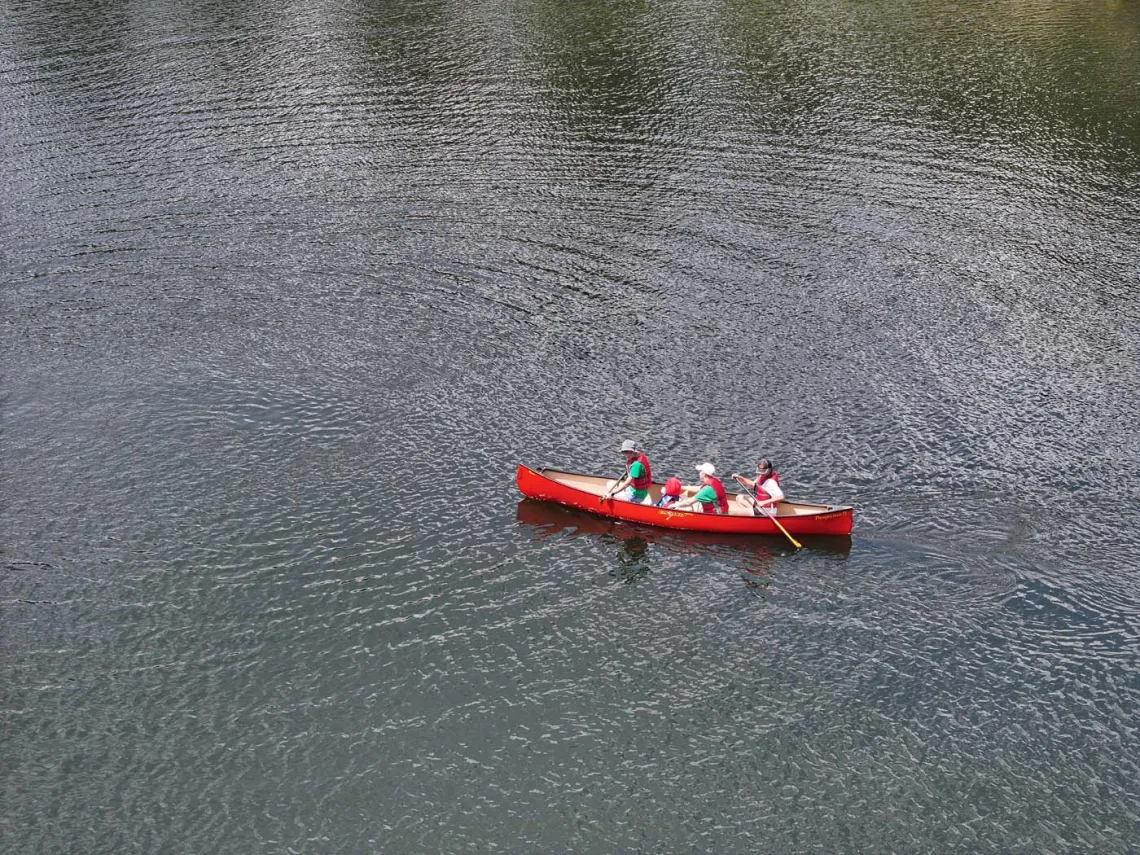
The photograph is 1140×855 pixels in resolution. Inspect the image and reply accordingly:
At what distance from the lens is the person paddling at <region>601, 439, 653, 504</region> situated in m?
39.2

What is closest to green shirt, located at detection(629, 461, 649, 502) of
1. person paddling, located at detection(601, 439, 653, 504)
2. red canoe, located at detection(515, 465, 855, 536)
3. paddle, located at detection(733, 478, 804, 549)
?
person paddling, located at detection(601, 439, 653, 504)

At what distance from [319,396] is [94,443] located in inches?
342

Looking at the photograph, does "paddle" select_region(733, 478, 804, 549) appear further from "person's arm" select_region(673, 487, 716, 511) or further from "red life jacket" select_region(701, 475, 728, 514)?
"person's arm" select_region(673, 487, 716, 511)

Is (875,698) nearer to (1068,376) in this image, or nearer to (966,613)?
(966,613)

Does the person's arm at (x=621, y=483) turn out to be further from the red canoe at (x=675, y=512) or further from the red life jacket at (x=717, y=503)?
the red life jacket at (x=717, y=503)

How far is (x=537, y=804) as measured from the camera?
94.7ft

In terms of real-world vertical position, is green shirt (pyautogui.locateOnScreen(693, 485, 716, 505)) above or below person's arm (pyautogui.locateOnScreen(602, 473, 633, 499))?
above

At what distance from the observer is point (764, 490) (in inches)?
1492

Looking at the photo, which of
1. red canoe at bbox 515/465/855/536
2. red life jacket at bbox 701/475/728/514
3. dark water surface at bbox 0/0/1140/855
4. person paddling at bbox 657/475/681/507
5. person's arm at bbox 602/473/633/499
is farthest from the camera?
person's arm at bbox 602/473/633/499

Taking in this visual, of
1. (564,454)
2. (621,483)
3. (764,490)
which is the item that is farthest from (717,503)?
(564,454)

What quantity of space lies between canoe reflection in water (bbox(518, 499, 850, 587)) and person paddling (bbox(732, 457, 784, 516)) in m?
1.13

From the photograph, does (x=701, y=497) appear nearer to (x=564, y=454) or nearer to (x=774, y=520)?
(x=774, y=520)

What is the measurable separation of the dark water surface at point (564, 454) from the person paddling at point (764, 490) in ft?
5.17

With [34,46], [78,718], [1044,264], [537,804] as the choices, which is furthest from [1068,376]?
[34,46]
